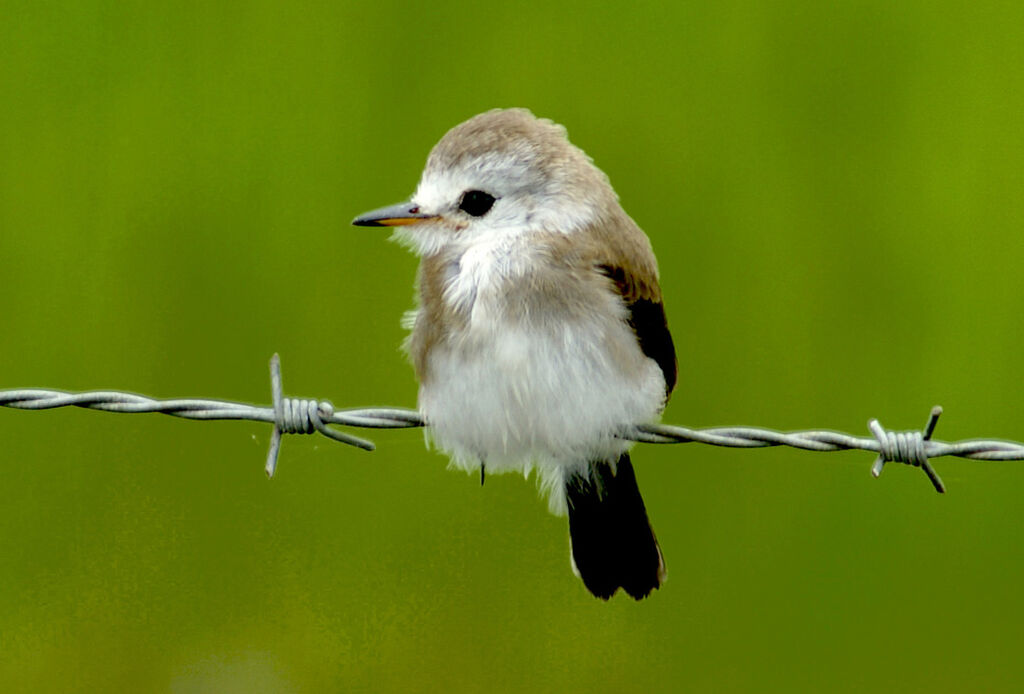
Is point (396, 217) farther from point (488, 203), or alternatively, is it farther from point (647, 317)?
point (647, 317)

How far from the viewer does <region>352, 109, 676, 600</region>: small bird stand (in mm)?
3580

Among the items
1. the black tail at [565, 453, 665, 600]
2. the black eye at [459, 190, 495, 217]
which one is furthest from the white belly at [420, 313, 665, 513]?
the black eye at [459, 190, 495, 217]

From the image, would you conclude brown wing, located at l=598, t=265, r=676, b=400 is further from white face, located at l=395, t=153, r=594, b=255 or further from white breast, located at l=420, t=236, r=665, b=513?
white face, located at l=395, t=153, r=594, b=255

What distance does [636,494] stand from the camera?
13.6ft

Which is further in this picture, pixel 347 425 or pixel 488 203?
pixel 488 203

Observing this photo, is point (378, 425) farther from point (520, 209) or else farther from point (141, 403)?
point (520, 209)

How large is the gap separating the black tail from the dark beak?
898mm

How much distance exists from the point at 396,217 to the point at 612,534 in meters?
1.15

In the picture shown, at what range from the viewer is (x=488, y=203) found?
3.86 m

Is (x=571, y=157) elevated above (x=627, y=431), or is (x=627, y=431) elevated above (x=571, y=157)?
(x=571, y=157)

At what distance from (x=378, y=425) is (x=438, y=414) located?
381mm

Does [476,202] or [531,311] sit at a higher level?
[476,202]

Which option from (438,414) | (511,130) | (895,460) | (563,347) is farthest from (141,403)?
(895,460)

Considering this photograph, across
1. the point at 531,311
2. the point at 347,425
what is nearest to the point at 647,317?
the point at 531,311
